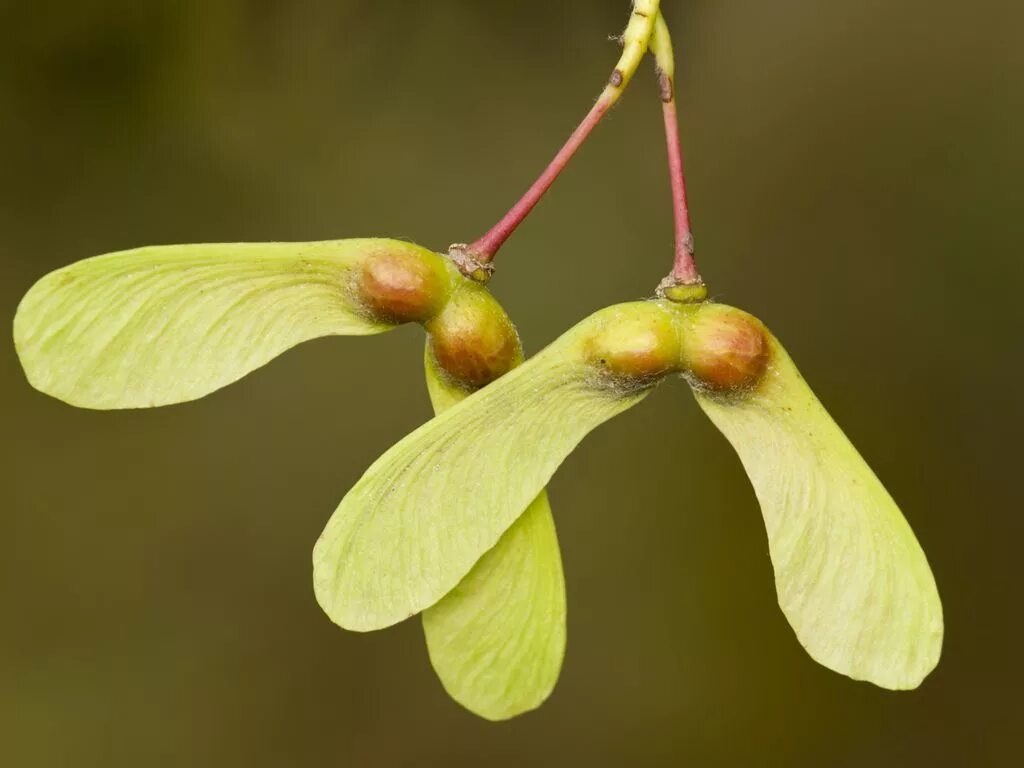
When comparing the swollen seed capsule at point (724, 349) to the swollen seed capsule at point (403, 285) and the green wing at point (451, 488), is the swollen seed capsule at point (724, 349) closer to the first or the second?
the green wing at point (451, 488)

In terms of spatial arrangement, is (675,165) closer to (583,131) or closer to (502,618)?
(583,131)

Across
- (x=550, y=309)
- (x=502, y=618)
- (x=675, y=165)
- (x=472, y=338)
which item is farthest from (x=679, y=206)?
(x=550, y=309)

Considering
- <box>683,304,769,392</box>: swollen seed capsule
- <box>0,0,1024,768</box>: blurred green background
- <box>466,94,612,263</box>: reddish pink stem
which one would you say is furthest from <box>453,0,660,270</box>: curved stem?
<box>0,0,1024,768</box>: blurred green background

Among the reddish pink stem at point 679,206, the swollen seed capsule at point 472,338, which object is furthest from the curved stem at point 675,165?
the swollen seed capsule at point 472,338

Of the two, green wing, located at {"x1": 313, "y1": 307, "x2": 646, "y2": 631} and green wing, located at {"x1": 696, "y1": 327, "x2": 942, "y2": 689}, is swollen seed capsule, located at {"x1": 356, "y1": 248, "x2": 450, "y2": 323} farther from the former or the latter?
green wing, located at {"x1": 696, "y1": 327, "x2": 942, "y2": 689}

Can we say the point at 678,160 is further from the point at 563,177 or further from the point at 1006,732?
the point at 1006,732
